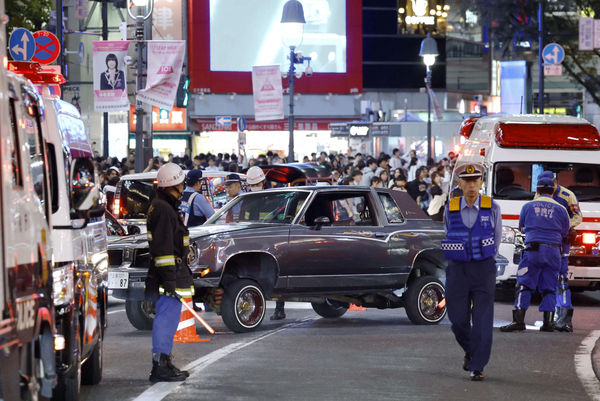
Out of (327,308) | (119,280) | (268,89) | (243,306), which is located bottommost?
(327,308)

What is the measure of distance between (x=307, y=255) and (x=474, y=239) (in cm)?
407

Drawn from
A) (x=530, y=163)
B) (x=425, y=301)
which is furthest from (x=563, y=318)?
(x=530, y=163)

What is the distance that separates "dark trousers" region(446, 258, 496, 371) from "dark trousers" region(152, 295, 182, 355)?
2.31 meters

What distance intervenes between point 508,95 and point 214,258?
48.9 metres

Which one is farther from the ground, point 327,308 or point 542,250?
point 542,250

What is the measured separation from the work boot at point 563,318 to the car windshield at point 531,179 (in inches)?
144

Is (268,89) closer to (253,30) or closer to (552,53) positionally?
(552,53)

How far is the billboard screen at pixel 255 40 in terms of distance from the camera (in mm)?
65375

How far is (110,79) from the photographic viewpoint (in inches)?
1003

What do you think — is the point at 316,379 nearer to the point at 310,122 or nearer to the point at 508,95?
the point at 508,95

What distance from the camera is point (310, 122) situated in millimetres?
67688

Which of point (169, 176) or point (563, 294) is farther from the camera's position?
point (563, 294)

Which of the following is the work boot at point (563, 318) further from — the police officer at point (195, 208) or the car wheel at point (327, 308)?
the police officer at point (195, 208)

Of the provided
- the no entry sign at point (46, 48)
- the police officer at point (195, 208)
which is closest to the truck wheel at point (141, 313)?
the police officer at point (195, 208)
